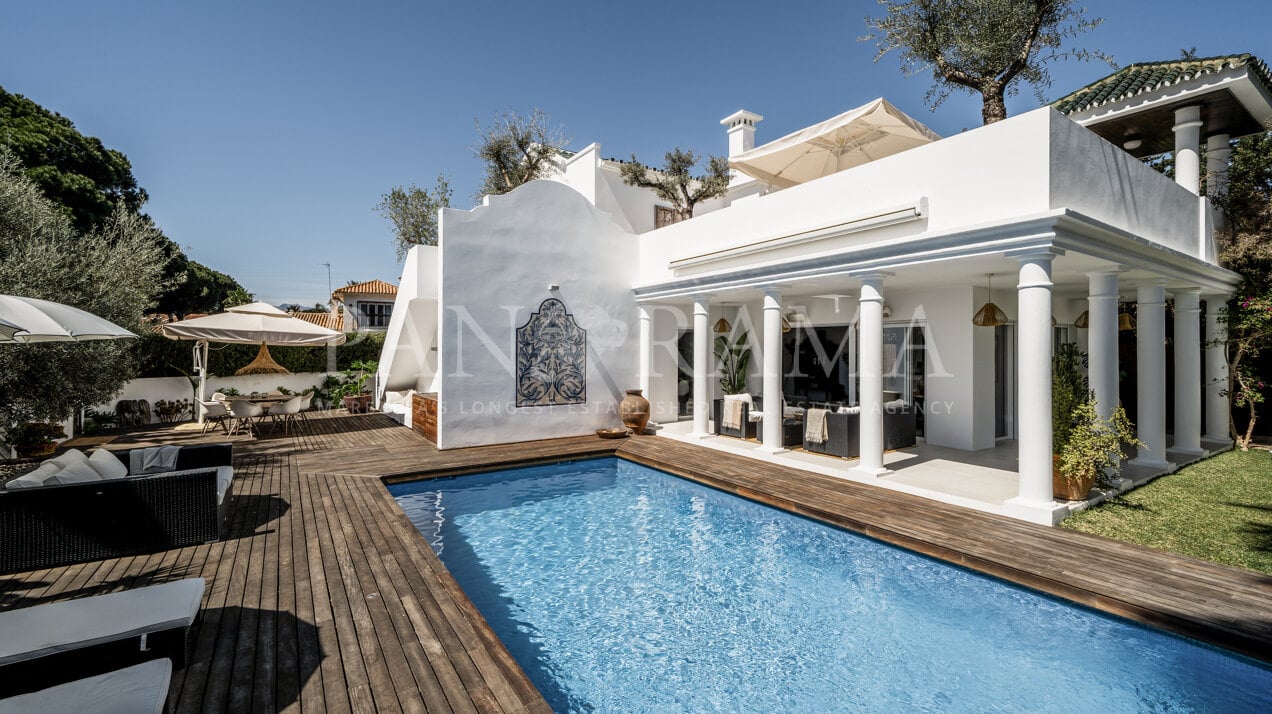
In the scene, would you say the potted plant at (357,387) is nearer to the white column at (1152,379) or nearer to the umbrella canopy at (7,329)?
the umbrella canopy at (7,329)

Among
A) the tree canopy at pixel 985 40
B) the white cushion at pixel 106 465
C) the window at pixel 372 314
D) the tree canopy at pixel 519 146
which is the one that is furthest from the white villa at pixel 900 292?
the window at pixel 372 314

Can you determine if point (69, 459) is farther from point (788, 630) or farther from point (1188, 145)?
point (1188, 145)

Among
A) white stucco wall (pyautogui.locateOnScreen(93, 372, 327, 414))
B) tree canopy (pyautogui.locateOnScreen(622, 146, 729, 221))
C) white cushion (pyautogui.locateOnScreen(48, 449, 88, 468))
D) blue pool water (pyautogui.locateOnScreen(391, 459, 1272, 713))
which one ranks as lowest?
blue pool water (pyautogui.locateOnScreen(391, 459, 1272, 713))

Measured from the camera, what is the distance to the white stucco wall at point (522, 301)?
415 inches

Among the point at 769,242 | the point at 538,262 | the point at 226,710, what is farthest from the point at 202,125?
the point at 226,710

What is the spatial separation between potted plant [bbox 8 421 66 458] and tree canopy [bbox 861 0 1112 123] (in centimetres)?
1723

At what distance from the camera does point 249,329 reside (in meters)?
11.6

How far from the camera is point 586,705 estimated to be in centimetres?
354

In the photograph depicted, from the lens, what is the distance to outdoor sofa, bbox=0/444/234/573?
4598 millimetres

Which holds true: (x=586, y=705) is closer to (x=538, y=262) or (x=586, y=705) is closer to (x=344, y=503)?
(x=344, y=503)

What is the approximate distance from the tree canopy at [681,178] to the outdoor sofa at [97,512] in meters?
13.7

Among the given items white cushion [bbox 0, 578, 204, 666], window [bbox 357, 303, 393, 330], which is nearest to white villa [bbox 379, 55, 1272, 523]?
white cushion [bbox 0, 578, 204, 666]

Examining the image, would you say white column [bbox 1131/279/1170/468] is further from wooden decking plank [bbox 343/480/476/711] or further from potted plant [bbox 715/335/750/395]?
wooden decking plank [bbox 343/480/476/711]

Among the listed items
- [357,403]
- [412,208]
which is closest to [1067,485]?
[357,403]
